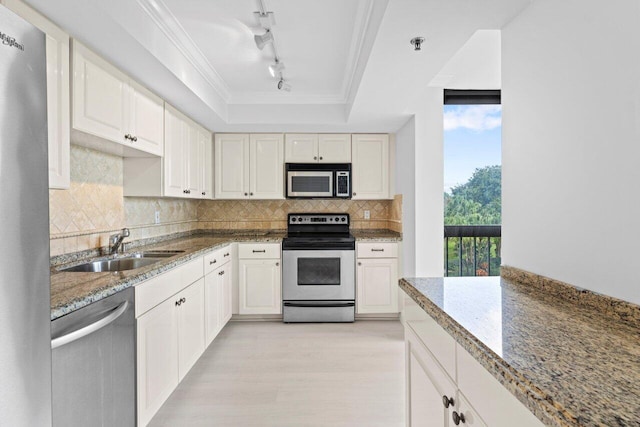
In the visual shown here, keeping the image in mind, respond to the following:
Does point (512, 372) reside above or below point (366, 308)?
above

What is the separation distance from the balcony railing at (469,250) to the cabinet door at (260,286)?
5.92ft

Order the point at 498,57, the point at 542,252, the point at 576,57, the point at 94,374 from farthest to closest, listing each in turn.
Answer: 1. the point at 498,57
2. the point at 94,374
3. the point at 542,252
4. the point at 576,57

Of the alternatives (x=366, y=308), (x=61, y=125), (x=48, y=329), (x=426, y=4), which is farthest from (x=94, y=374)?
(x=366, y=308)

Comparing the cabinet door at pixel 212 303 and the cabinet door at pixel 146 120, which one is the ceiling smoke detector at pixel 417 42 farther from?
the cabinet door at pixel 212 303

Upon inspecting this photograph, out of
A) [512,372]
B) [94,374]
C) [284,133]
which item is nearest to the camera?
[512,372]

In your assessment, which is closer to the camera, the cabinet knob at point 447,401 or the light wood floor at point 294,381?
the cabinet knob at point 447,401

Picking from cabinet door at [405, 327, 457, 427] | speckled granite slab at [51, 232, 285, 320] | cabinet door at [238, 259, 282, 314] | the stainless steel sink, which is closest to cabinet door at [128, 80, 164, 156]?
the stainless steel sink

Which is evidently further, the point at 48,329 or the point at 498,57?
the point at 498,57

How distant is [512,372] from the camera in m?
0.69

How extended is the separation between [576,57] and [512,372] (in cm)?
107

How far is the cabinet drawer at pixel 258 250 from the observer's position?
3770 millimetres

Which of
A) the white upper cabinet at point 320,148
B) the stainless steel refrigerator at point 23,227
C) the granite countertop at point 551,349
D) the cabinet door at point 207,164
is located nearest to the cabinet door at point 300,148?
the white upper cabinet at point 320,148

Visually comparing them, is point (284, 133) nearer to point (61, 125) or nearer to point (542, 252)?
point (61, 125)

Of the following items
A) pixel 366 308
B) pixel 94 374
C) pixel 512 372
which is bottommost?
pixel 366 308
